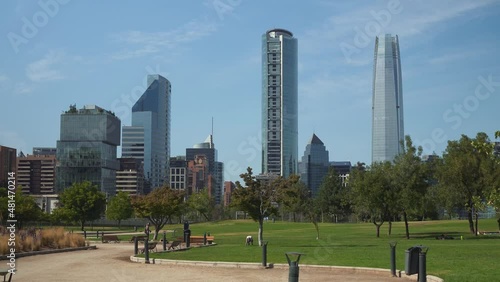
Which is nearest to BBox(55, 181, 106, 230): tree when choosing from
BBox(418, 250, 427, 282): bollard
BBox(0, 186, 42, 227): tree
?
BBox(0, 186, 42, 227): tree

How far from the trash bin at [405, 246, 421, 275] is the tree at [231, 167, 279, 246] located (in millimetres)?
23509

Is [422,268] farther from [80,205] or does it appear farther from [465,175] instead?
[80,205]

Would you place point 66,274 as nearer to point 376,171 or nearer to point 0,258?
point 0,258

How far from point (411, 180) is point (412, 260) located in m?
39.0

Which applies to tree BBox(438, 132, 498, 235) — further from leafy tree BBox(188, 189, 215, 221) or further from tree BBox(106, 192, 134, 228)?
leafy tree BBox(188, 189, 215, 221)

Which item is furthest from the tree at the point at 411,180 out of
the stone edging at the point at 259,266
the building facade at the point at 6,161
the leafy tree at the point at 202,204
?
the building facade at the point at 6,161

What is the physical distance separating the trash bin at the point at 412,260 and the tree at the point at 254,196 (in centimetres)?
2351

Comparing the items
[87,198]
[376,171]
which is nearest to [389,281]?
[376,171]

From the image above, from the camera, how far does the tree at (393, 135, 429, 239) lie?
5512 centimetres

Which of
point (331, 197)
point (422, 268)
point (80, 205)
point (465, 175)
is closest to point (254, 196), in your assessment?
point (465, 175)

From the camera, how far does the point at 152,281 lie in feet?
65.4

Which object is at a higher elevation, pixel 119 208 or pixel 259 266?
pixel 119 208

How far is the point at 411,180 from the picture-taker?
55.3m

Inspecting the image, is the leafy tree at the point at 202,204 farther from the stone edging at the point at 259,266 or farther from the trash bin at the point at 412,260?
the trash bin at the point at 412,260
